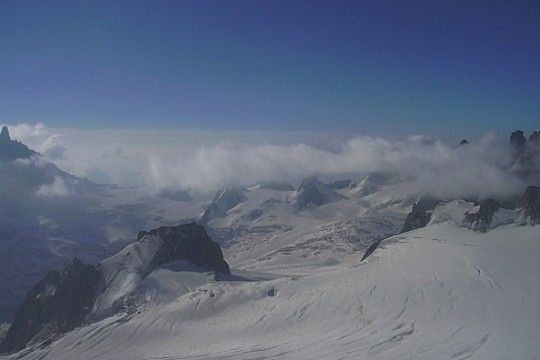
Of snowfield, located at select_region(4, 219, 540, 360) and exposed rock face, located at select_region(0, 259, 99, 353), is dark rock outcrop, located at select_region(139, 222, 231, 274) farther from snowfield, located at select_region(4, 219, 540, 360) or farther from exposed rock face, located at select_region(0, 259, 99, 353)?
exposed rock face, located at select_region(0, 259, 99, 353)

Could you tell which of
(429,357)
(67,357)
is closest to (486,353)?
(429,357)

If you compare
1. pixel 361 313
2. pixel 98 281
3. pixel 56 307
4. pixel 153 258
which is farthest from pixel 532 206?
pixel 56 307

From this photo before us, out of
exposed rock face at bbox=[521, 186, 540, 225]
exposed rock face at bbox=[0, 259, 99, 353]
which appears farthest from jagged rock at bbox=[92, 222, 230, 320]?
exposed rock face at bbox=[521, 186, 540, 225]

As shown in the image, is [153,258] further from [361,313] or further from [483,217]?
[483,217]

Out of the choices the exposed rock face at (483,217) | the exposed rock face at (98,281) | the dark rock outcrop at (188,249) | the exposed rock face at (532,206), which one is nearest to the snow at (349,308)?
the exposed rock face at (98,281)

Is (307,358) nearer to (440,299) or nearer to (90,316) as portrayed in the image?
(440,299)
